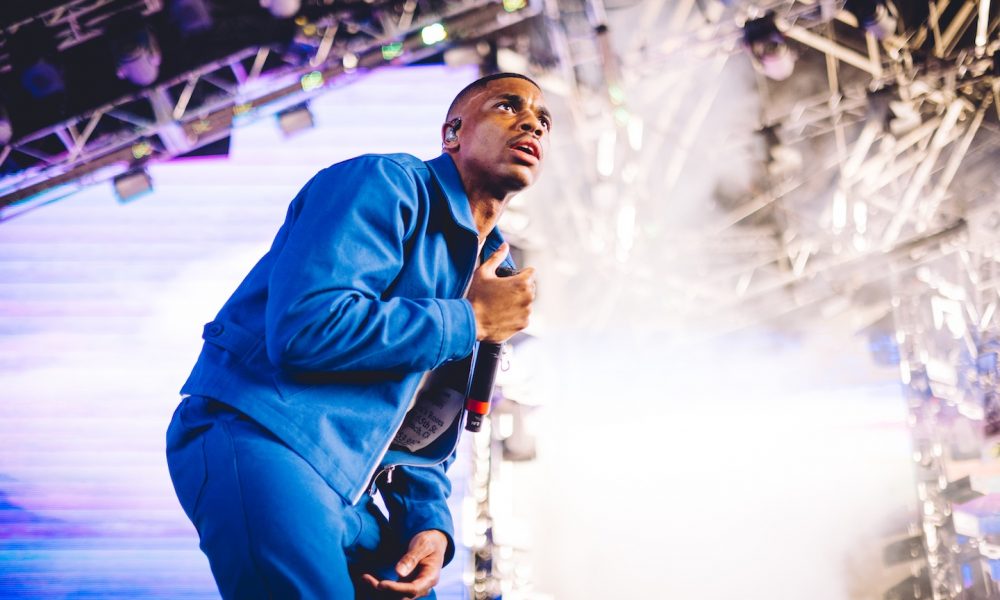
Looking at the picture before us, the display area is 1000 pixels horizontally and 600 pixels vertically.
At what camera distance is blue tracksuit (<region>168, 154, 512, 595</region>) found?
92cm

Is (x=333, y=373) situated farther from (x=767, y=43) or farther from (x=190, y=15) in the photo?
(x=767, y=43)

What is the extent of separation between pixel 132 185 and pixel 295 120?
1.10 metres

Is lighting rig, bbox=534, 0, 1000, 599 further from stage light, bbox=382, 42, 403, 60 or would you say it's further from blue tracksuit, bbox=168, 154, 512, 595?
blue tracksuit, bbox=168, 154, 512, 595

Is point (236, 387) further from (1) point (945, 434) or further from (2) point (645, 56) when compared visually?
(1) point (945, 434)

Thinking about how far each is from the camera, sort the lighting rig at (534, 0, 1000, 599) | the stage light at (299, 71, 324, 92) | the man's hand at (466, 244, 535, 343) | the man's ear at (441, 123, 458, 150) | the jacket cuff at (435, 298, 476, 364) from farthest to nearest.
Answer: the lighting rig at (534, 0, 1000, 599) → the stage light at (299, 71, 324, 92) → the man's ear at (441, 123, 458, 150) → the man's hand at (466, 244, 535, 343) → the jacket cuff at (435, 298, 476, 364)

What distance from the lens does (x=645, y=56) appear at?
4984 millimetres

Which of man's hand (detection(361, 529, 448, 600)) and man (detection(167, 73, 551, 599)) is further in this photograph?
man's hand (detection(361, 529, 448, 600))

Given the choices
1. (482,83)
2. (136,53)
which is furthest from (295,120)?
(482,83)

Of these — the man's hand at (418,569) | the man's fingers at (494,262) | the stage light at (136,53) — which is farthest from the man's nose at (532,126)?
the stage light at (136,53)

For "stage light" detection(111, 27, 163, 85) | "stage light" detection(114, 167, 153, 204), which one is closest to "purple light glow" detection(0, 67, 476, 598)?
"stage light" detection(114, 167, 153, 204)

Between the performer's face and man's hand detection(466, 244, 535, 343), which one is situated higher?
the performer's face

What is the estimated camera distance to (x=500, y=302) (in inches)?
44.0

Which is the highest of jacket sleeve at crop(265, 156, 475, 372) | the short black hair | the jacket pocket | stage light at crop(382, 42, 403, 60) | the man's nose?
stage light at crop(382, 42, 403, 60)

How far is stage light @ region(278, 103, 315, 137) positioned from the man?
3376mm
